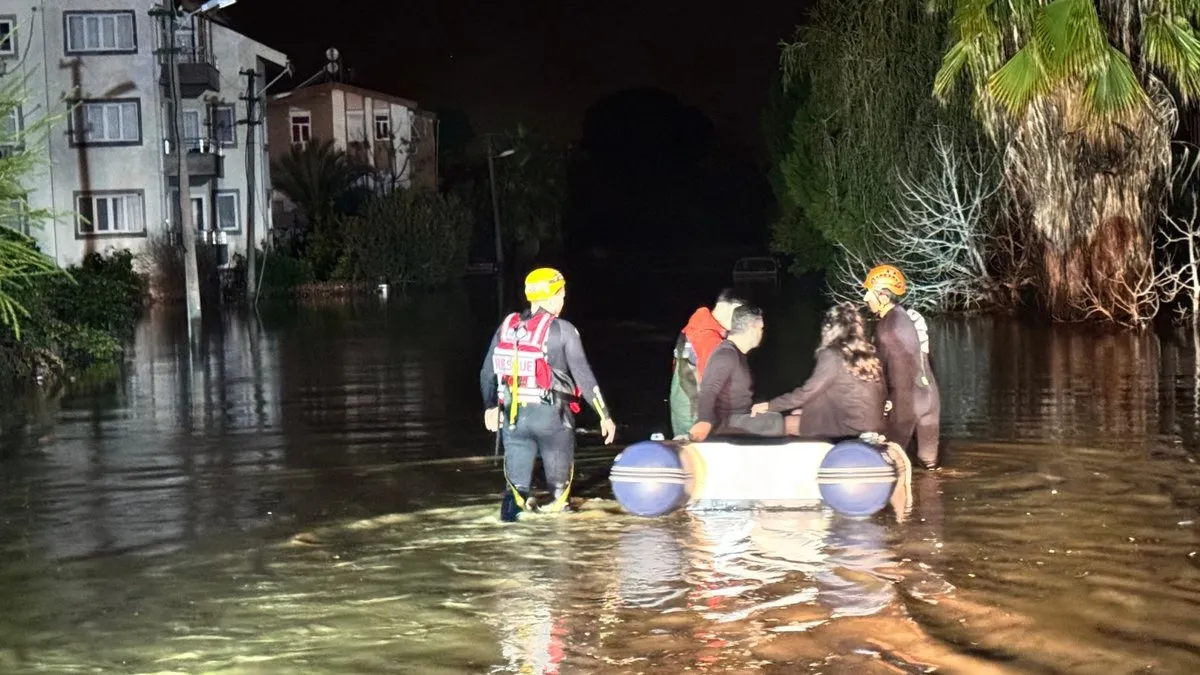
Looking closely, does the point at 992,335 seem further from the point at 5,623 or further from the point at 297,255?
the point at 297,255

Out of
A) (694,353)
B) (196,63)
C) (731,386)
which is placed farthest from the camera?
(196,63)

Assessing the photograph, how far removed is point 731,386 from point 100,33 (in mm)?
47160

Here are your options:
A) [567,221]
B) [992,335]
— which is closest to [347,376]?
[992,335]

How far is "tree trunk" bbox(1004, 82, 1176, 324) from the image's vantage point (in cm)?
2766

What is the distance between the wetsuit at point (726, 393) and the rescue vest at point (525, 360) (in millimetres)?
1207

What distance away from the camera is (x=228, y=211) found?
5812 cm

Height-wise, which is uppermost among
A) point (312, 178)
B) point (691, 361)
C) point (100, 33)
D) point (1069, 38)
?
point (100, 33)

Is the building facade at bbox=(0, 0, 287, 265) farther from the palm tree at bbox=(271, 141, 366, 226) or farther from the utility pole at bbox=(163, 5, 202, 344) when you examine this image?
the utility pole at bbox=(163, 5, 202, 344)

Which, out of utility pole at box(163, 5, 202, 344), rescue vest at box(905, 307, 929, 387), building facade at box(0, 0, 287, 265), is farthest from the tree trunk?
building facade at box(0, 0, 287, 265)

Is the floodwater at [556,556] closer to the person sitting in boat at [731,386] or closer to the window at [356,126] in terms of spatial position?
the person sitting in boat at [731,386]

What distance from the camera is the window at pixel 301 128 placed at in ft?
232

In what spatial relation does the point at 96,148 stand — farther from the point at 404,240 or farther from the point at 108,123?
the point at 404,240

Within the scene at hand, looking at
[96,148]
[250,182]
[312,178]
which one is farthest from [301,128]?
[250,182]

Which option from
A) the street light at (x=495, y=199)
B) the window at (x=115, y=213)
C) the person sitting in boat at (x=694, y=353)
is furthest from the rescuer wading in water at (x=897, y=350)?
the street light at (x=495, y=199)
